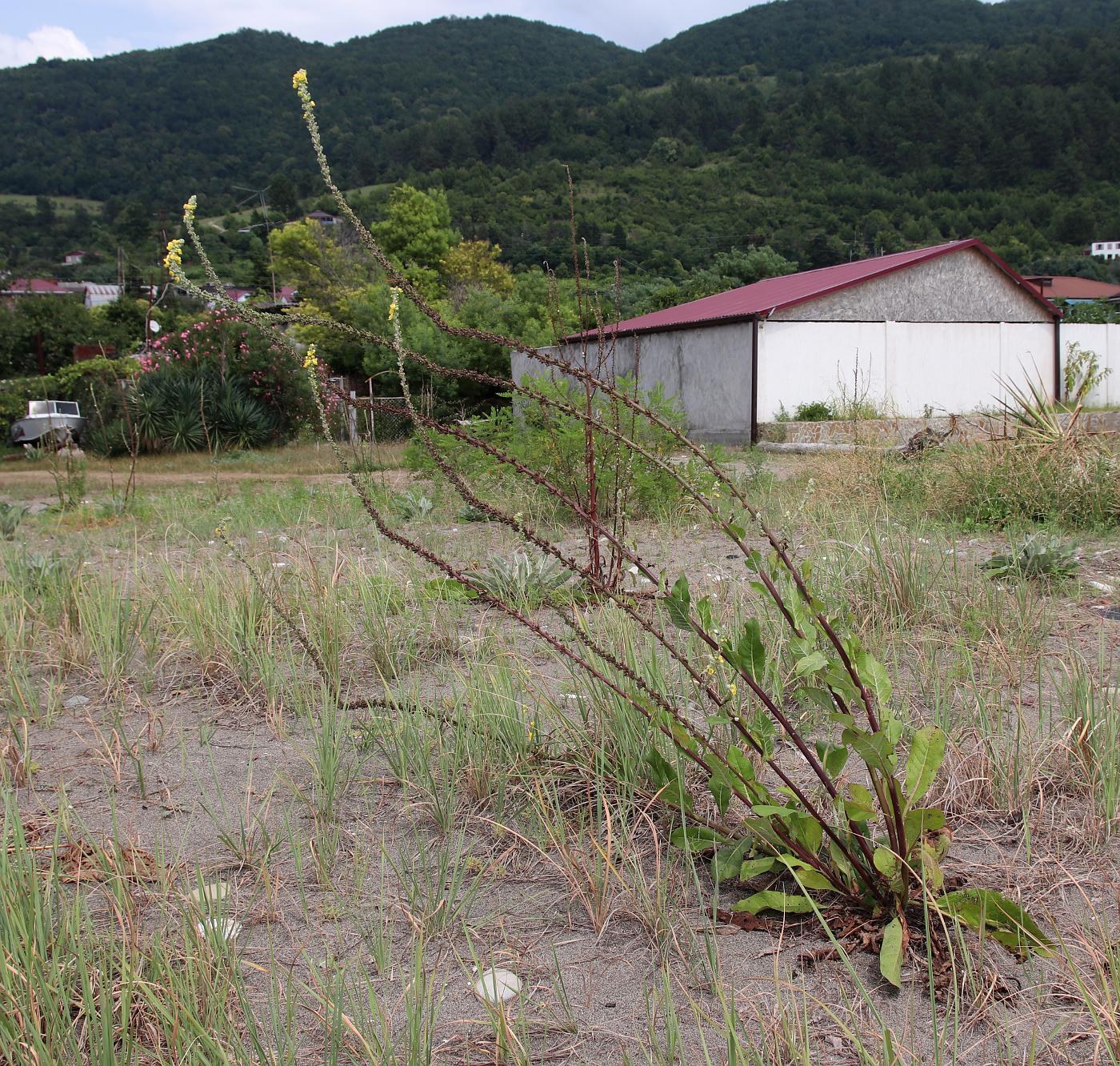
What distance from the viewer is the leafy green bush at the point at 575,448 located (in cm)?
561

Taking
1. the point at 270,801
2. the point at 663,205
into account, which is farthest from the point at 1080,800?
the point at 663,205

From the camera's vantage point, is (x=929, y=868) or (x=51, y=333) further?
(x=51, y=333)

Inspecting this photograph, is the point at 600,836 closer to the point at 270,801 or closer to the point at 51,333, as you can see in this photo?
the point at 270,801

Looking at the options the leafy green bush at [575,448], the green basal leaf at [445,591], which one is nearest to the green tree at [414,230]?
the leafy green bush at [575,448]

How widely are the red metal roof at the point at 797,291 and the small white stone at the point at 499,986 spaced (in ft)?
55.1

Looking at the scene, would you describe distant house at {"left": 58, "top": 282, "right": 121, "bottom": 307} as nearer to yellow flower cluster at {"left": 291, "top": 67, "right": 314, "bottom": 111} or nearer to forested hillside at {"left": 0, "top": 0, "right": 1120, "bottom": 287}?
forested hillside at {"left": 0, "top": 0, "right": 1120, "bottom": 287}

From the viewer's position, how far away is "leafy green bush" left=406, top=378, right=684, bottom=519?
5609 mm

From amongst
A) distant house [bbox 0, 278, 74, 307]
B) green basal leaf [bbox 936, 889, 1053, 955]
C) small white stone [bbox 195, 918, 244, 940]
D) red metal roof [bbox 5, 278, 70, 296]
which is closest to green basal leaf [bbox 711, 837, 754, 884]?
green basal leaf [bbox 936, 889, 1053, 955]

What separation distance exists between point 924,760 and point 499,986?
85 centimetres

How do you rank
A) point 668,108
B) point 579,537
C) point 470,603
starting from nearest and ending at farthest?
1. point 470,603
2. point 579,537
3. point 668,108

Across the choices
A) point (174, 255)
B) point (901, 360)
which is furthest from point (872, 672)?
point (901, 360)

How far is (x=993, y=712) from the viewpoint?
250 cm

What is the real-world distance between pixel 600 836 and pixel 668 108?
281ft

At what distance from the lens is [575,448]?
6.37m
